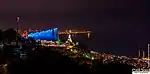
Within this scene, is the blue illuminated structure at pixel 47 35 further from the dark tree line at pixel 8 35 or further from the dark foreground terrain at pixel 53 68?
the dark foreground terrain at pixel 53 68

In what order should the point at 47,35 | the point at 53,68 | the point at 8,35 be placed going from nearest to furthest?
1. the point at 53,68
2. the point at 8,35
3. the point at 47,35

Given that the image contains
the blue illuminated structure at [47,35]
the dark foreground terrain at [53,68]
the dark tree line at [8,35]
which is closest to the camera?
the dark foreground terrain at [53,68]

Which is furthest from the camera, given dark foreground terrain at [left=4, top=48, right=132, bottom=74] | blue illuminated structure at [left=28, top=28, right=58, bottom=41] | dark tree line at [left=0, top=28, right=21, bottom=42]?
blue illuminated structure at [left=28, top=28, right=58, bottom=41]

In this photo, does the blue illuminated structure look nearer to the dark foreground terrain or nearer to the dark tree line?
the dark tree line

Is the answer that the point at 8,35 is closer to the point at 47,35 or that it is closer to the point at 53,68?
the point at 47,35

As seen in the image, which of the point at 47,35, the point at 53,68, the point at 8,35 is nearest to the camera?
the point at 53,68

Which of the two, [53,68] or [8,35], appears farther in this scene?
[8,35]

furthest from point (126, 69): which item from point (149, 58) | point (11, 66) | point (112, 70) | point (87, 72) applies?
point (149, 58)

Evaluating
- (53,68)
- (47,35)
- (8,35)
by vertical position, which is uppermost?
(8,35)

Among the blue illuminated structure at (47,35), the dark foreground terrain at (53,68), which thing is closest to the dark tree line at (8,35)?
the blue illuminated structure at (47,35)

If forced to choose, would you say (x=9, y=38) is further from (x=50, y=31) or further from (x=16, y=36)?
(x=50, y=31)

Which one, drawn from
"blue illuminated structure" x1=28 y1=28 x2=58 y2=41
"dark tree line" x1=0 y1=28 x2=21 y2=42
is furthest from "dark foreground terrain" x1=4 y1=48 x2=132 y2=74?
"blue illuminated structure" x1=28 y1=28 x2=58 y2=41

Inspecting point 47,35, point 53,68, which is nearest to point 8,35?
point 47,35
